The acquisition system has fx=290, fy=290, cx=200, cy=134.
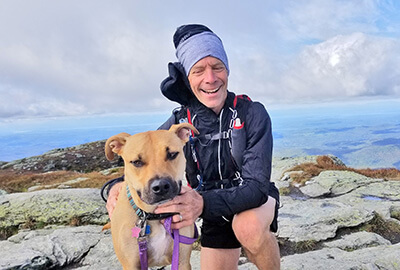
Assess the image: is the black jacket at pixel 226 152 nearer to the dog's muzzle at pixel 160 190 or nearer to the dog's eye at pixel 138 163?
the dog's muzzle at pixel 160 190

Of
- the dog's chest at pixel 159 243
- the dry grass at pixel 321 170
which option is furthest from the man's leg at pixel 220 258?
the dry grass at pixel 321 170

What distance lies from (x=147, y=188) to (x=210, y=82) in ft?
5.55

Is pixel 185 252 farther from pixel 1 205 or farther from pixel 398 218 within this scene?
pixel 1 205

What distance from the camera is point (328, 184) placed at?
12602mm

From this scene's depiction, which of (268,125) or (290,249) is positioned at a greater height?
(268,125)

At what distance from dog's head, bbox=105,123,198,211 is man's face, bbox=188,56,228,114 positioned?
0.58 m

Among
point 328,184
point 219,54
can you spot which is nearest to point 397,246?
point 219,54

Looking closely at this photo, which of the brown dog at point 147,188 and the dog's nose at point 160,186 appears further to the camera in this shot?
the brown dog at point 147,188

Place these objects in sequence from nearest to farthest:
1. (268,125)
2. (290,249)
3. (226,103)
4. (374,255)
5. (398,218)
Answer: (268,125)
(226,103)
(374,255)
(290,249)
(398,218)

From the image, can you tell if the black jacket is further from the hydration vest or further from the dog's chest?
the dog's chest

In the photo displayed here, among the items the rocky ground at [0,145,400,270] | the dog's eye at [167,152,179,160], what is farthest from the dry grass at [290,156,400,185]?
the dog's eye at [167,152,179,160]

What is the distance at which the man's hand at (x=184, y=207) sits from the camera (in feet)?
10.5

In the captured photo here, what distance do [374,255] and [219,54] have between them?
175 inches

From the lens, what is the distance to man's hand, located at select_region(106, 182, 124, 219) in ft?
12.8
